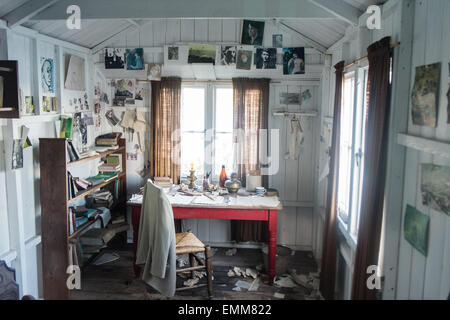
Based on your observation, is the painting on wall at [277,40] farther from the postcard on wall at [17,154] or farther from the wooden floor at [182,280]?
the postcard on wall at [17,154]

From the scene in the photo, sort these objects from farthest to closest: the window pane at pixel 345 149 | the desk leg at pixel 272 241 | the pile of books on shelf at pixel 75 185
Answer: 1. the desk leg at pixel 272 241
2. the pile of books on shelf at pixel 75 185
3. the window pane at pixel 345 149

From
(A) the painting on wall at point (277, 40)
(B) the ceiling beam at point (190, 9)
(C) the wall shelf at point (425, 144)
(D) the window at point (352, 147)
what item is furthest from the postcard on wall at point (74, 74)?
(C) the wall shelf at point (425, 144)

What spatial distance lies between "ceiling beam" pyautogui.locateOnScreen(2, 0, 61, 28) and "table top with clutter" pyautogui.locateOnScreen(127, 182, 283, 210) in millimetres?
1910

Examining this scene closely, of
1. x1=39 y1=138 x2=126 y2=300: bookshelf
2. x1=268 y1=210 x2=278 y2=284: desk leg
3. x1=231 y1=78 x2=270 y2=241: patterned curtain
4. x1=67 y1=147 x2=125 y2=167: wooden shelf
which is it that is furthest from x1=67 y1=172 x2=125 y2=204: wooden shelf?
x1=268 y1=210 x2=278 y2=284: desk leg

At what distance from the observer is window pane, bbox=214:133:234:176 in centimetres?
473

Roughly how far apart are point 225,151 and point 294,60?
1.41 meters

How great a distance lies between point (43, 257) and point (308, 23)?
3583mm

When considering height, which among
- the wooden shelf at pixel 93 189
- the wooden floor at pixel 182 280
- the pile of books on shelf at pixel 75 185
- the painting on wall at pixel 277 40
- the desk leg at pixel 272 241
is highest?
the painting on wall at pixel 277 40

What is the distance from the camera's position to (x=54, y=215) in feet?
11.3

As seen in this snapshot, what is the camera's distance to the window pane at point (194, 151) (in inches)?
187

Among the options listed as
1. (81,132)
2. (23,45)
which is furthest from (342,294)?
(23,45)

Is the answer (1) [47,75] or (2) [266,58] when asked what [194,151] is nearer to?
(2) [266,58]

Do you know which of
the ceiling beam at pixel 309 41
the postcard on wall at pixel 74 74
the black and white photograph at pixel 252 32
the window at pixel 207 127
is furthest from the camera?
the window at pixel 207 127

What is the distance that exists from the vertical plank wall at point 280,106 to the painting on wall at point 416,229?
2680mm
